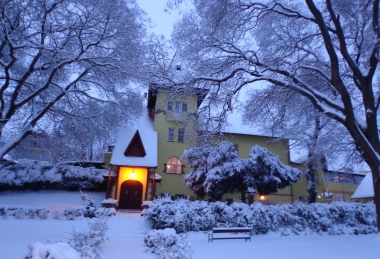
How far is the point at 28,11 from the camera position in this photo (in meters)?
10.3

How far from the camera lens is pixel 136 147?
22.4 metres

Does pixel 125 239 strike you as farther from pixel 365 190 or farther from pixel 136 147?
pixel 365 190

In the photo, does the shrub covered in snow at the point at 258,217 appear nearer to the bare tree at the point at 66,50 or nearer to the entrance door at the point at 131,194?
the bare tree at the point at 66,50

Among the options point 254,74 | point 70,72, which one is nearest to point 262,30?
point 254,74

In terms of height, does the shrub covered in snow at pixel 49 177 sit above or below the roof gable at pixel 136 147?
below

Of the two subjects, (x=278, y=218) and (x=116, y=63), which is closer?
(x=116, y=63)

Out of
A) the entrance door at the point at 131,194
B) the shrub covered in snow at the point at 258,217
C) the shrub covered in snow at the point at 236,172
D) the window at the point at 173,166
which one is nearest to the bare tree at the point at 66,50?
the shrub covered in snow at the point at 258,217

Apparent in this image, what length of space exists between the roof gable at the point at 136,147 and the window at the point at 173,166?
454 centimetres

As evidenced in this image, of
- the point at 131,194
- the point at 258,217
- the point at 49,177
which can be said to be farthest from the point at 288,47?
the point at 49,177

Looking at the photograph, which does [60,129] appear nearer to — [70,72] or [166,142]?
[70,72]

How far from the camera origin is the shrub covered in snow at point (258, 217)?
13.2 m

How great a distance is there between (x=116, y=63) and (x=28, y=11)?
13.6 feet

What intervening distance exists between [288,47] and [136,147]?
48.3ft

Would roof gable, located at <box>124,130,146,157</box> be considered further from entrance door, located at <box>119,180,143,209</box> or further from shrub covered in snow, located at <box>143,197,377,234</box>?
shrub covered in snow, located at <box>143,197,377,234</box>
